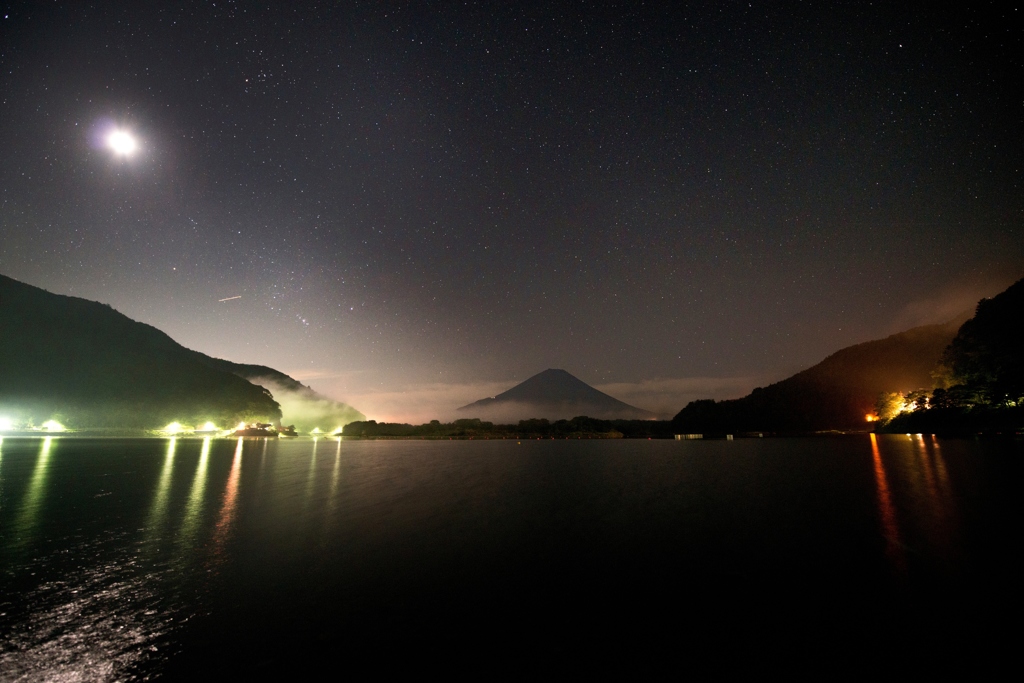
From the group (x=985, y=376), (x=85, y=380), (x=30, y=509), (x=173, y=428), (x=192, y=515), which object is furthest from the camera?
(x=85, y=380)

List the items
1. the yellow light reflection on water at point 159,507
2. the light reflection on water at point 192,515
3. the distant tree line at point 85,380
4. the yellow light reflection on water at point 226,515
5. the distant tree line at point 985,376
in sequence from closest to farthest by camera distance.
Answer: the yellow light reflection on water at point 226,515 → the light reflection on water at point 192,515 → the yellow light reflection on water at point 159,507 → the distant tree line at point 985,376 → the distant tree line at point 85,380

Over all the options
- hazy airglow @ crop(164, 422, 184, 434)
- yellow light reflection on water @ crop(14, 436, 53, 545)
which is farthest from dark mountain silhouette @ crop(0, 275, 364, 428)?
yellow light reflection on water @ crop(14, 436, 53, 545)

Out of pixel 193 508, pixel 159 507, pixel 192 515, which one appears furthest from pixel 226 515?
pixel 159 507

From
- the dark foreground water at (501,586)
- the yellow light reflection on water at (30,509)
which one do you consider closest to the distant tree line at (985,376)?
the dark foreground water at (501,586)

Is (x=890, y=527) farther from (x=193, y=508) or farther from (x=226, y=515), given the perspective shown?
(x=193, y=508)

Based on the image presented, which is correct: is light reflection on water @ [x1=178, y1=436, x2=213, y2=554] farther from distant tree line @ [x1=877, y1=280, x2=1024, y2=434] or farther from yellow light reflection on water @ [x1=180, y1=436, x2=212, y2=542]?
distant tree line @ [x1=877, y1=280, x2=1024, y2=434]

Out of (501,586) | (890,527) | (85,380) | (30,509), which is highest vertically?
(85,380)

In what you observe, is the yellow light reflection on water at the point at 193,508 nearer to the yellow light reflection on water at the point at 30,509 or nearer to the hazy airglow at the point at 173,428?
the yellow light reflection on water at the point at 30,509

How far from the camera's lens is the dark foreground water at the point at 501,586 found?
637cm

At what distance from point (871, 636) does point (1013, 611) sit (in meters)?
3.43

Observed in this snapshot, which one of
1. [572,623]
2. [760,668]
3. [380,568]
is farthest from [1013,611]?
[380,568]

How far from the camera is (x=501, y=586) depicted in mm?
9430

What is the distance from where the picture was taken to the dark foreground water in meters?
6.37

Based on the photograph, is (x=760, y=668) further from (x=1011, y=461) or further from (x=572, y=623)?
(x=1011, y=461)
